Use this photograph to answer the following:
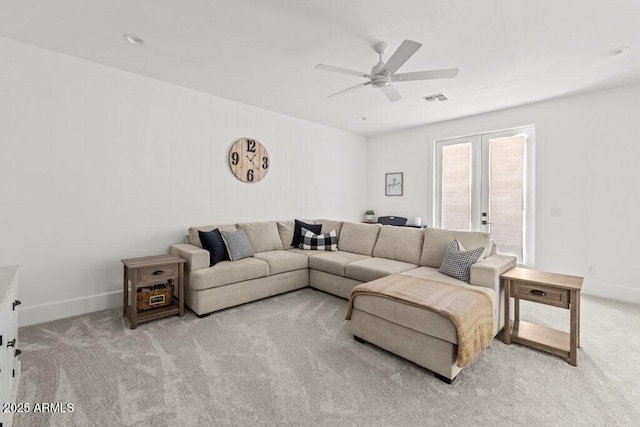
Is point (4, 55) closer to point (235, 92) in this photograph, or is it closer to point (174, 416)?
point (235, 92)

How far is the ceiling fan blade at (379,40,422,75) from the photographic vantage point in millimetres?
2115

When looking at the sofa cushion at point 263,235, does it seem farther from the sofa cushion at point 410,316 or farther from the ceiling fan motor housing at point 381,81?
the ceiling fan motor housing at point 381,81

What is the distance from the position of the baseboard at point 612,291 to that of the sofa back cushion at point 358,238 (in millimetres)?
2880

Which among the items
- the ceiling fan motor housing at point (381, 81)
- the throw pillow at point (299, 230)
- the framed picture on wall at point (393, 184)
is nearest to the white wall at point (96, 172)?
the throw pillow at point (299, 230)

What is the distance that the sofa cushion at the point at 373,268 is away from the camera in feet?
10.8

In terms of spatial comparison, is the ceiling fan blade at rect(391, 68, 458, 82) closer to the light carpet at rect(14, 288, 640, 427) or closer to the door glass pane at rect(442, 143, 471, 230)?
the light carpet at rect(14, 288, 640, 427)

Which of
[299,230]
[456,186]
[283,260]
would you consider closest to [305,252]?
[299,230]

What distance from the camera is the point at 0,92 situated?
2.67 metres

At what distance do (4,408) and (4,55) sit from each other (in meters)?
3.06

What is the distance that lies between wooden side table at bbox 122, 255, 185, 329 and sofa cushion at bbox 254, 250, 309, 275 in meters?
1.02

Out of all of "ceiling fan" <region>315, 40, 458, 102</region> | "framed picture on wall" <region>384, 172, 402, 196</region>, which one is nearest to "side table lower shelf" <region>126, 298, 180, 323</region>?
"ceiling fan" <region>315, 40, 458, 102</region>

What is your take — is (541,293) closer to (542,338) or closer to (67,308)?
(542,338)

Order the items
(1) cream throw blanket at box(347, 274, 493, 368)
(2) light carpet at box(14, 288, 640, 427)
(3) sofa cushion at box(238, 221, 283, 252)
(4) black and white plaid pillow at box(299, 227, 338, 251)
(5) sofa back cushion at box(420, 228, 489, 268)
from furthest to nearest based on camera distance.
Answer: (4) black and white plaid pillow at box(299, 227, 338, 251) < (3) sofa cushion at box(238, 221, 283, 252) < (5) sofa back cushion at box(420, 228, 489, 268) < (1) cream throw blanket at box(347, 274, 493, 368) < (2) light carpet at box(14, 288, 640, 427)

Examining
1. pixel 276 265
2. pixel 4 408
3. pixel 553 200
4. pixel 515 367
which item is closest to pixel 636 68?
pixel 553 200
